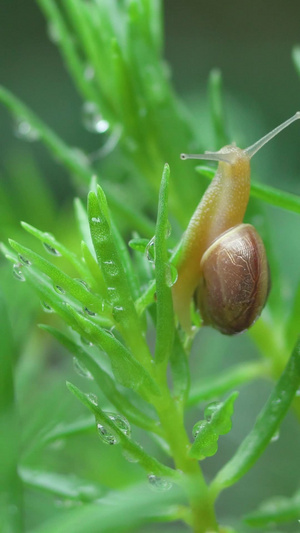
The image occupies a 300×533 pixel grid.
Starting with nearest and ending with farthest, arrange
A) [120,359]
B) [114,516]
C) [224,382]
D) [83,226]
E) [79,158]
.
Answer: [114,516]
[120,359]
[83,226]
[224,382]
[79,158]

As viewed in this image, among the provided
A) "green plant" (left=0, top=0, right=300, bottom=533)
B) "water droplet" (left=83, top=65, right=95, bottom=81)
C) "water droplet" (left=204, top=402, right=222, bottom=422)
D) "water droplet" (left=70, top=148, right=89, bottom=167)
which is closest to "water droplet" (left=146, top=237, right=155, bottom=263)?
"green plant" (left=0, top=0, right=300, bottom=533)

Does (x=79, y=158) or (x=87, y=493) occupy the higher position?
(x=79, y=158)

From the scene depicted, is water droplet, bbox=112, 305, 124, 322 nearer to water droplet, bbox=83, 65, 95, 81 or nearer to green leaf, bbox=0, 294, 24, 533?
green leaf, bbox=0, 294, 24, 533

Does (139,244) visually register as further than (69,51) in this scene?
No

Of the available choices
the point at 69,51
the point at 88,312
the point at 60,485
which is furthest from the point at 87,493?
the point at 69,51

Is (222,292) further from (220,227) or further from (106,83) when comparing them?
(106,83)

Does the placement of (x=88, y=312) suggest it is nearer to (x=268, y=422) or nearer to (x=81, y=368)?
(x=81, y=368)
